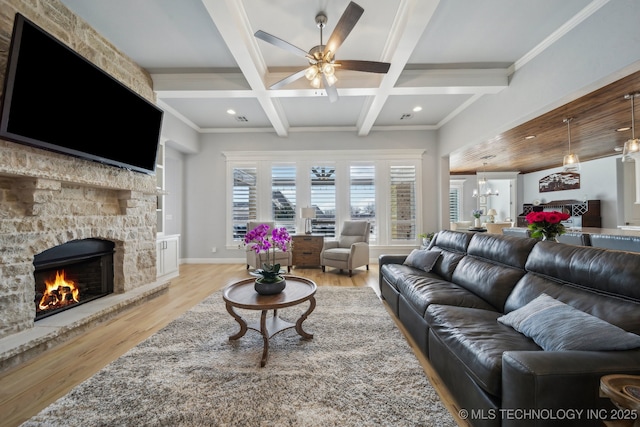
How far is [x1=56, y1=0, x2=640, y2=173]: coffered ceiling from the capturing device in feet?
8.14

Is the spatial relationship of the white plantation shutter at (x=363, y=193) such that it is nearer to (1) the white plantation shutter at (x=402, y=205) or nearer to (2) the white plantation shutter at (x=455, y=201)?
(1) the white plantation shutter at (x=402, y=205)

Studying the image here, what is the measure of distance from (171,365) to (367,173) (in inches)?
195

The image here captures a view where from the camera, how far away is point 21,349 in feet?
6.36

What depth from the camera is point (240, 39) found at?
2615mm

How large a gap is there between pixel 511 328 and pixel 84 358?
306 centimetres

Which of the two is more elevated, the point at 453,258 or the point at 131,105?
the point at 131,105

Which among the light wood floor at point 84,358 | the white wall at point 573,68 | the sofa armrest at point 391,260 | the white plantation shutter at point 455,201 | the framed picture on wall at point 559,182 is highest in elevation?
the white wall at point 573,68

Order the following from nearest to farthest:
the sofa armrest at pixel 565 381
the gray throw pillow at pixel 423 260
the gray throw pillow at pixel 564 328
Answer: the sofa armrest at pixel 565 381 → the gray throw pillow at pixel 564 328 → the gray throw pillow at pixel 423 260

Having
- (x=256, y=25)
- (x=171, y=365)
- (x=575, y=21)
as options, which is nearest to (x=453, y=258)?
(x=575, y=21)

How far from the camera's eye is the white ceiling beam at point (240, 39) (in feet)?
7.53

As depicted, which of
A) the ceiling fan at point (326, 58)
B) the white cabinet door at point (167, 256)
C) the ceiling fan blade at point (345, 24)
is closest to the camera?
the ceiling fan blade at point (345, 24)

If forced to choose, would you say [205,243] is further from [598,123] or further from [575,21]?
[598,123]

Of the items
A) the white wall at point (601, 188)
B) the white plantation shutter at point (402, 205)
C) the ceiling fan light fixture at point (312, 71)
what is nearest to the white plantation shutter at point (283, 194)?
the white plantation shutter at point (402, 205)

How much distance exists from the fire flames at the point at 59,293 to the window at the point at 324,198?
156 inches
